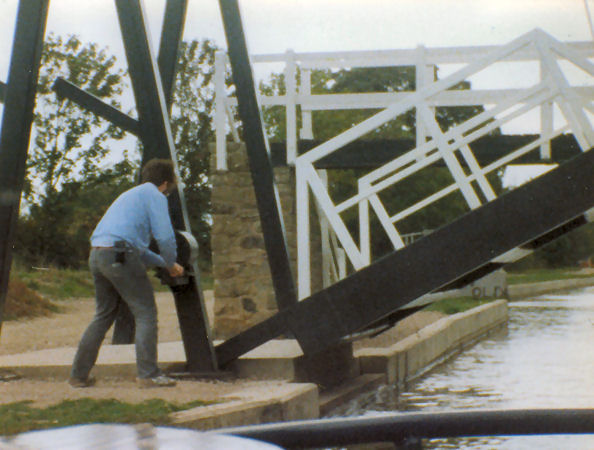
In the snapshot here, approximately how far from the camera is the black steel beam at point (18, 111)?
668cm

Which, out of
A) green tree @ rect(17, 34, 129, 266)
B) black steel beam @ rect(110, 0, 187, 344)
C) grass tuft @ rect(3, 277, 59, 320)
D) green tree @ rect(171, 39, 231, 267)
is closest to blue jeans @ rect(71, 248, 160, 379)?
black steel beam @ rect(110, 0, 187, 344)

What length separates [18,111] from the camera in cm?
668

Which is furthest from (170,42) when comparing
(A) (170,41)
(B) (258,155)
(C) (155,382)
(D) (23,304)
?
(D) (23,304)

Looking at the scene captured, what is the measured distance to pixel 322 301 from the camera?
756cm

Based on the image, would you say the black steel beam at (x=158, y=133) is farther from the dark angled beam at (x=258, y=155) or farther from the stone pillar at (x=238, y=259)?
the stone pillar at (x=238, y=259)

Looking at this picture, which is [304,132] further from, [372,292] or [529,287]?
[529,287]

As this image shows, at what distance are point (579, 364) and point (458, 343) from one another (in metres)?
2.60

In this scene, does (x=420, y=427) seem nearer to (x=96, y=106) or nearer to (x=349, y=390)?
(x=96, y=106)

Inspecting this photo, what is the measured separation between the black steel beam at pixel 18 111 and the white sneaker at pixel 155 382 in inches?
46.4

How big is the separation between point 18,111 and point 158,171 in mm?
1004

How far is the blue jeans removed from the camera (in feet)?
23.4

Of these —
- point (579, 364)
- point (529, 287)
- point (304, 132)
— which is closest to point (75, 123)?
point (529, 287)

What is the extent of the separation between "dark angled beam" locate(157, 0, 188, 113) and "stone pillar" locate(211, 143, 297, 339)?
14.5ft

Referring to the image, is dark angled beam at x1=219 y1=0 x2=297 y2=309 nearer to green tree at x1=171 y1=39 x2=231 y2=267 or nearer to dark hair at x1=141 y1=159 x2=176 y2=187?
dark hair at x1=141 y1=159 x2=176 y2=187
